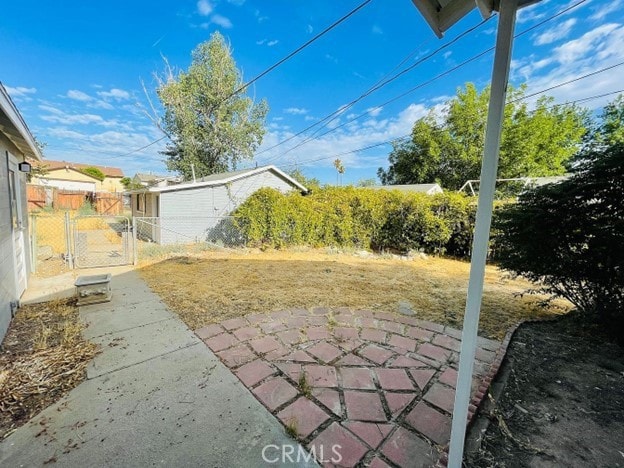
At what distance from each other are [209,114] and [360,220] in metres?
13.9

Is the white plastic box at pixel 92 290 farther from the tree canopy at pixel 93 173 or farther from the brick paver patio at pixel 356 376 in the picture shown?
the tree canopy at pixel 93 173

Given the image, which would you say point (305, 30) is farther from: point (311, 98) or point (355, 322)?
point (311, 98)

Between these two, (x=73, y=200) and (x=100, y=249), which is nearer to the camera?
(x=100, y=249)

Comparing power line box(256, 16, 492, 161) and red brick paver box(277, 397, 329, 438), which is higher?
power line box(256, 16, 492, 161)

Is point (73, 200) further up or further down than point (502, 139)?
further down

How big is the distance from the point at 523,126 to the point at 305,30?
65.5ft

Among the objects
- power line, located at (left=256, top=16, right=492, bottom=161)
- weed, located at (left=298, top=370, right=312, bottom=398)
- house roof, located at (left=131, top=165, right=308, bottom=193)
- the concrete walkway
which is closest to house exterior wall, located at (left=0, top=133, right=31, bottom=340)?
the concrete walkway

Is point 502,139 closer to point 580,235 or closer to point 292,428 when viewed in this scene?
point 580,235

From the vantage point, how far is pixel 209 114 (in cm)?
1806

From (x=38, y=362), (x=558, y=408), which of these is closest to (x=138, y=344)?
(x=38, y=362)

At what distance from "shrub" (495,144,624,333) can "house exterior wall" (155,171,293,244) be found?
10.3 meters

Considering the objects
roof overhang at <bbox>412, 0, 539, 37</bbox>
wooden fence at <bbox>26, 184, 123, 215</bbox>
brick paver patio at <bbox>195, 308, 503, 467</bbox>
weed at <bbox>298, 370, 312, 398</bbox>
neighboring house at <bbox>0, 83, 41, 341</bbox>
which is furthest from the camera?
wooden fence at <bbox>26, 184, 123, 215</bbox>

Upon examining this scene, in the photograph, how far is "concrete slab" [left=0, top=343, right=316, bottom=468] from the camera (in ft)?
5.37

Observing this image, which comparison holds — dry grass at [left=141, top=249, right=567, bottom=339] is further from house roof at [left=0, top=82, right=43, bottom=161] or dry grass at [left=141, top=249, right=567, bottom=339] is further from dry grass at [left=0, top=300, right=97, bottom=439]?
house roof at [left=0, top=82, right=43, bottom=161]
